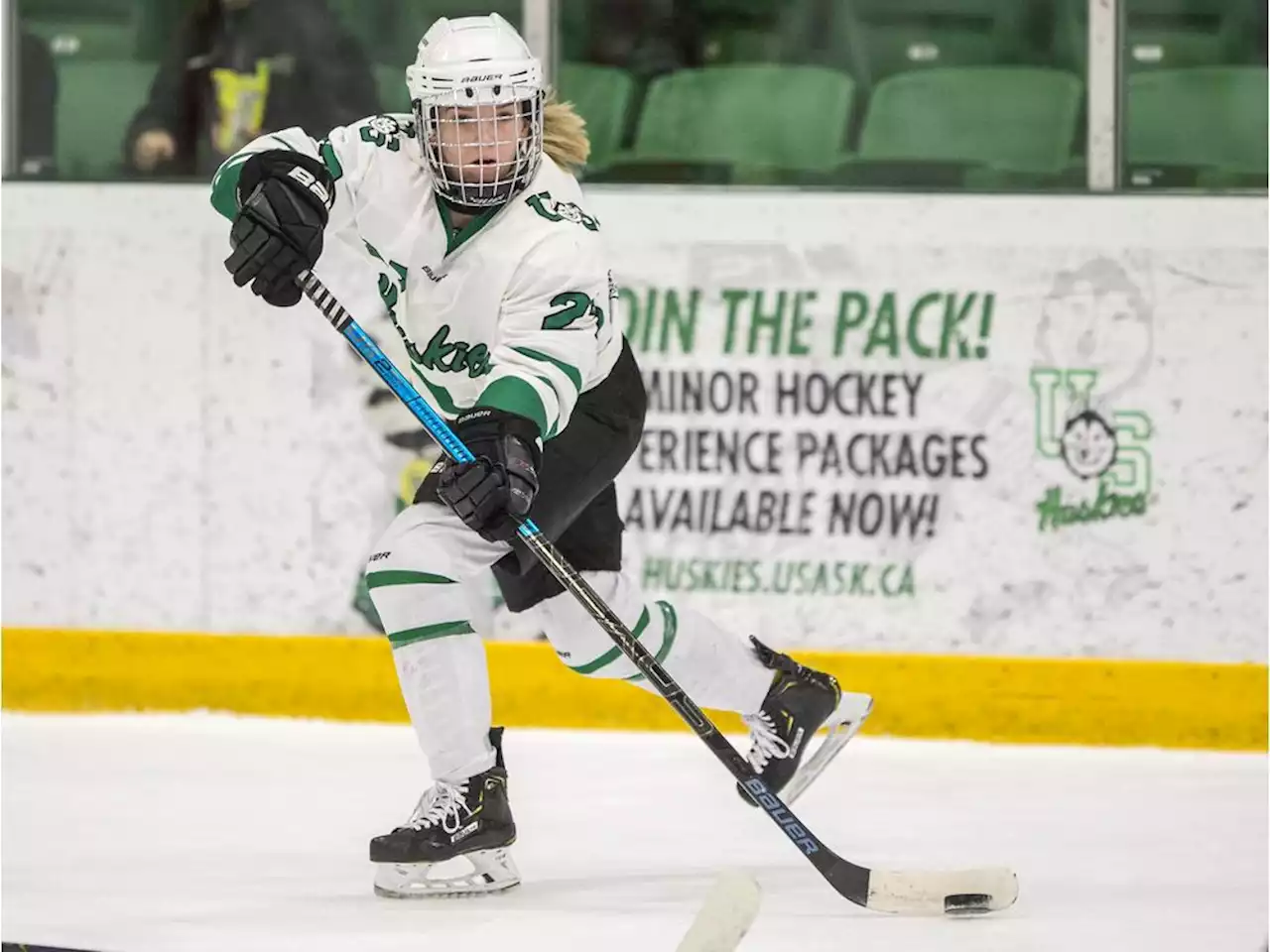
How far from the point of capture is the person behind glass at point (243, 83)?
4.53 m

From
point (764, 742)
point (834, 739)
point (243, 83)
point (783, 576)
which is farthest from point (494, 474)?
point (243, 83)

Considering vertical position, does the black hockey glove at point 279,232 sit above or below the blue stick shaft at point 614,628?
above

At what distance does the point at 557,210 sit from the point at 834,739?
98 cm

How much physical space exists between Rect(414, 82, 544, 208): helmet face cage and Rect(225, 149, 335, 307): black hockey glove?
0.17m

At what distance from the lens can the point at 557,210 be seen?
2.80 metres

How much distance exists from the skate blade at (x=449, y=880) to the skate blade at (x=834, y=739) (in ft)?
1.78

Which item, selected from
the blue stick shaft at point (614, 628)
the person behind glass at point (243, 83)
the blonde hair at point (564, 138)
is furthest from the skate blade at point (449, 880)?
the person behind glass at point (243, 83)

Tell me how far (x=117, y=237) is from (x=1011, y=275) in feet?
6.27

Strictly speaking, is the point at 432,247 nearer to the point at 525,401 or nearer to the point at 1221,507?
the point at 525,401

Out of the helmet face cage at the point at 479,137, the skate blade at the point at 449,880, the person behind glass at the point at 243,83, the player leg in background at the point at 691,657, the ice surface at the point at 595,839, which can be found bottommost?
the ice surface at the point at 595,839

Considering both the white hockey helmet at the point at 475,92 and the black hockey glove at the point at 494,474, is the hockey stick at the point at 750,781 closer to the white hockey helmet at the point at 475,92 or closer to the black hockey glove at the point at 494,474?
the black hockey glove at the point at 494,474

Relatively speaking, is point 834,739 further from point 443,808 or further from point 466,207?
point 466,207

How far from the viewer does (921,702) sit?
4184 millimetres

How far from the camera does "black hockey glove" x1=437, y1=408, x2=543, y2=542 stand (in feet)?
8.36
